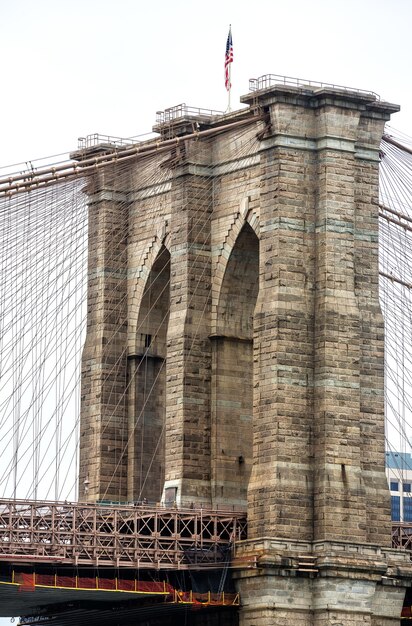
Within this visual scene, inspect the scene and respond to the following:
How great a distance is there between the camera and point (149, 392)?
131250mm

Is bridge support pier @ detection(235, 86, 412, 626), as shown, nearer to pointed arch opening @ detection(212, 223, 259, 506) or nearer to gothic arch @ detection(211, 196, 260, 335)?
gothic arch @ detection(211, 196, 260, 335)

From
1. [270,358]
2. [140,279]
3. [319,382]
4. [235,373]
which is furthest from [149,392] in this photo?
[319,382]

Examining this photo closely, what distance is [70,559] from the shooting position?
112688 millimetres

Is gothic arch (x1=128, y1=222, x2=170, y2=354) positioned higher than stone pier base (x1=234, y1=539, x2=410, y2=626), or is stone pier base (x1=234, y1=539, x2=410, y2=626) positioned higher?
gothic arch (x1=128, y1=222, x2=170, y2=354)

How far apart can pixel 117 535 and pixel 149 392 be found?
62.0 ft

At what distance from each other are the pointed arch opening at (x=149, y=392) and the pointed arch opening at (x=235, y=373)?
23.3ft

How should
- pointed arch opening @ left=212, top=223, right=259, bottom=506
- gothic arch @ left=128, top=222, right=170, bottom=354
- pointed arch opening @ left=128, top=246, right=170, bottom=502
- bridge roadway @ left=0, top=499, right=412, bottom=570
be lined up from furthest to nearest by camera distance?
pointed arch opening @ left=128, top=246, right=170, bottom=502, gothic arch @ left=128, top=222, right=170, bottom=354, pointed arch opening @ left=212, top=223, right=259, bottom=506, bridge roadway @ left=0, top=499, right=412, bottom=570

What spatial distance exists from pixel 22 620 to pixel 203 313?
23464 mm

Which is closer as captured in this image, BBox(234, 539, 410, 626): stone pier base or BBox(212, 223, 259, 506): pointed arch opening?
BBox(234, 539, 410, 626): stone pier base

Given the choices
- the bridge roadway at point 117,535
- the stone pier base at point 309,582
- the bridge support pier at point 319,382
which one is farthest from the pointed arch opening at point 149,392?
the stone pier base at point 309,582

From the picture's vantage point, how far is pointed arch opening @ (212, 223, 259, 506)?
123312mm

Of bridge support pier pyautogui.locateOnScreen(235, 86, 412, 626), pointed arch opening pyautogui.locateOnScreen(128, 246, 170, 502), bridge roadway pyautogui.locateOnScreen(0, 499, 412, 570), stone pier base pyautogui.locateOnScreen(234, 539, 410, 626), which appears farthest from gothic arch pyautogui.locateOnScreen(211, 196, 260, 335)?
→ stone pier base pyautogui.locateOnScreen(234, 539, 410, 626)

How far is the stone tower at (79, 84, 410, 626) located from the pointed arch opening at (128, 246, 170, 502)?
0.12 metres

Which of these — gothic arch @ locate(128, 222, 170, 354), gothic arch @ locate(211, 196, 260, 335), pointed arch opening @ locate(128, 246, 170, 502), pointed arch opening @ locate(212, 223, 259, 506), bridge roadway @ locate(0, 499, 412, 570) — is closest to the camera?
bridge roadway @ locate(0, 499, 412, 570)
